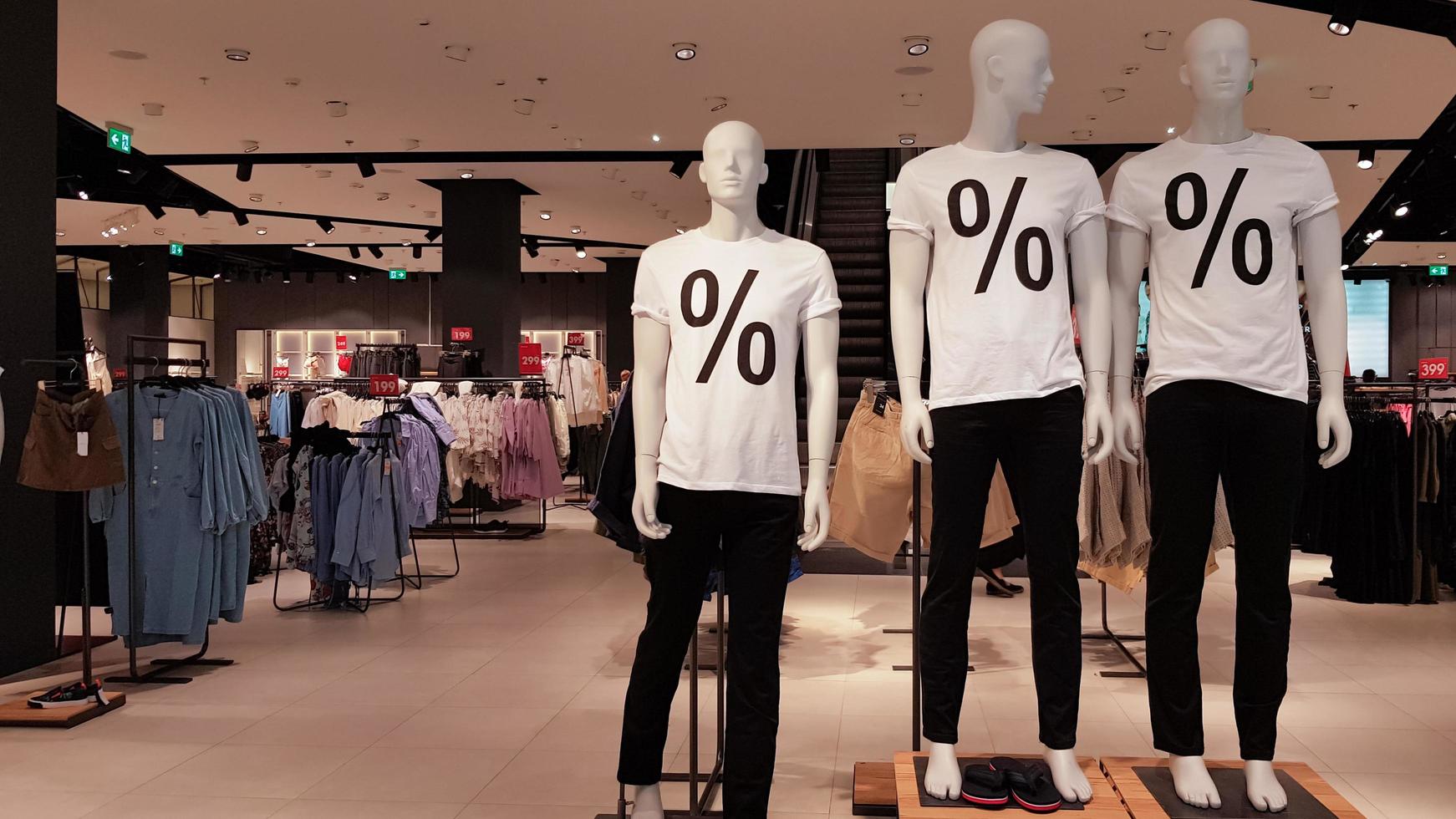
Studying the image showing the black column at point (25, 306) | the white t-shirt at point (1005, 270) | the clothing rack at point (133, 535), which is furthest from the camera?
the black column at point (25, 306)

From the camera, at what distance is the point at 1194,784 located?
2355mm

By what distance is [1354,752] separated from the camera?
340 cm

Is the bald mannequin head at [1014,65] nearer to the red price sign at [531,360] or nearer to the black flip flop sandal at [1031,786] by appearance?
the black flip flop sandal at [1031,786]

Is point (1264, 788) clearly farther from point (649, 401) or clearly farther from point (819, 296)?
point (649, 401)

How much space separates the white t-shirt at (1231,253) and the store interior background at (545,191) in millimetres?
1463

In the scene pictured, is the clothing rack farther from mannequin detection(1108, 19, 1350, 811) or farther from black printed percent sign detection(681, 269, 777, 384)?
mannequin detection(1108, 19, 1350, 811)

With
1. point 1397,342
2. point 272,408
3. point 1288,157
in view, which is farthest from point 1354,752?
point 1397,342

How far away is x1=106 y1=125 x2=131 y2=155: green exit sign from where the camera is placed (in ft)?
27.0

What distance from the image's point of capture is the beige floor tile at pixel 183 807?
2.90 m

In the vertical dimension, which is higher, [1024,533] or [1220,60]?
[1220,60]

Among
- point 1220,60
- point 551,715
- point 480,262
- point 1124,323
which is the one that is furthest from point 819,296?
point 480,262

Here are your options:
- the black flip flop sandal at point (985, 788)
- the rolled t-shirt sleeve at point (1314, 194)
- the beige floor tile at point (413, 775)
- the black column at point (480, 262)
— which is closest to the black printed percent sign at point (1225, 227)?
the rolled t-shirt sleeve at point (1314, 194)

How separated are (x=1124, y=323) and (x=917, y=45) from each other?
15.5 ft

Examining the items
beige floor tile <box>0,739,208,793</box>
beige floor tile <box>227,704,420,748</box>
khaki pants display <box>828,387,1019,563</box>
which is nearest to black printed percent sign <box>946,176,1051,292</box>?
khaki pants display <box>828,387,1019,563</box>
